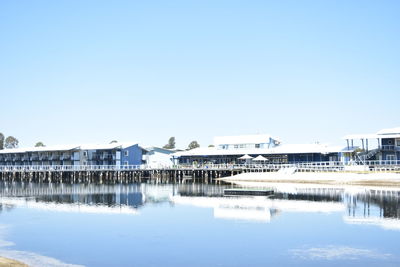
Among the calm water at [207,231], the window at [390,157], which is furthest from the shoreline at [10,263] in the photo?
the window at [390,157]

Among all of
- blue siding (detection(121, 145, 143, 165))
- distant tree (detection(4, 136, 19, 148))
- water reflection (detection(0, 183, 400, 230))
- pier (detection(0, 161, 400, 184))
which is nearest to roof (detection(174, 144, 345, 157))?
pier (detection(0, 161, 400, 184))

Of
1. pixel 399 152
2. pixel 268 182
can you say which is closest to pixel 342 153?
pixel 399 152

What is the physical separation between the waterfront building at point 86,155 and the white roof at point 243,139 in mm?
15069

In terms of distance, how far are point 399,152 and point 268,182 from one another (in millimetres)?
17951

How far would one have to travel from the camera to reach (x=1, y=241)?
25016mm

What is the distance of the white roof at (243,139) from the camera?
85.2 m

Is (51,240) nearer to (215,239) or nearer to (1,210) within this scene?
(215,239)

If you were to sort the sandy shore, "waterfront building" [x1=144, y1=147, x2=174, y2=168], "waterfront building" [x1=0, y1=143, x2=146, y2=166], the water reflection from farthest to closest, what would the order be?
"waterfront building" [x1=144, y1=147, x2=174, y2=168], "waterfront building" [x1=0, y1=143, x2=146, y2=166], the water reflection, the sandy shore

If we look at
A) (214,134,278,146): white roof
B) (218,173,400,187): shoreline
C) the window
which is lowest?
(218,173,400,187): shoreline

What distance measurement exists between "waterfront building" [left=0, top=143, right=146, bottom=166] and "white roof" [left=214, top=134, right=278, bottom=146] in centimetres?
1507

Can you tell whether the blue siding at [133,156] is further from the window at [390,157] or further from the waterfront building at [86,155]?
the window at [390,157]

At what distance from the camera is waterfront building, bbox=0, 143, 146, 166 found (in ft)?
285

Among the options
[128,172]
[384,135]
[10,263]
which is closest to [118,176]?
[128,172]

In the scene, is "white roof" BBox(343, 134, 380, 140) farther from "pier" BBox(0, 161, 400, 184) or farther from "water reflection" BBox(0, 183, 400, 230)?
"water reflection" BBox(0, 183, 400, 230)
